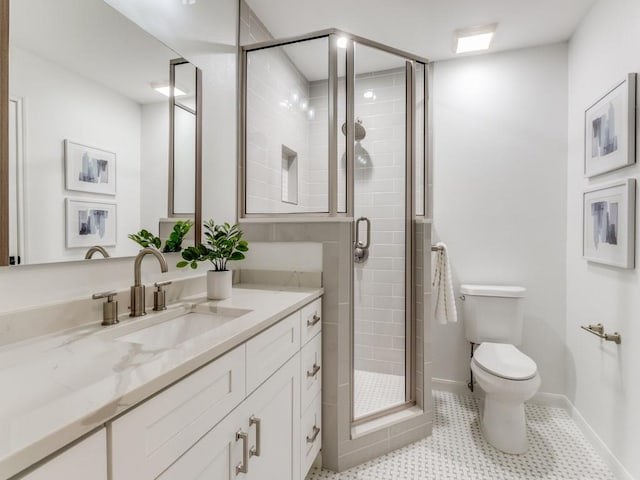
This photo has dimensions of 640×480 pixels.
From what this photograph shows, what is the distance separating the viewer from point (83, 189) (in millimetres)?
1066

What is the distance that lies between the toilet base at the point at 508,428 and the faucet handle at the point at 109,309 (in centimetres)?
202

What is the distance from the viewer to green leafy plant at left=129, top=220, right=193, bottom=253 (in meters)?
1.30

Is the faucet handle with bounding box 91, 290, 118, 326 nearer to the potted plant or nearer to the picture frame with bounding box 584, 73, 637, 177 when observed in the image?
the potted plant

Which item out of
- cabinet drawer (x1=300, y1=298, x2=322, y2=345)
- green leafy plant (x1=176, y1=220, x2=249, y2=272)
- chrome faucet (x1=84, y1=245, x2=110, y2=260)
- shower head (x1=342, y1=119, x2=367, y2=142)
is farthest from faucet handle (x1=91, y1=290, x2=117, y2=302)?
shower head (x1=342, y1=119, x2=367, y2=142)

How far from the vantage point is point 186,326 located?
129 cm

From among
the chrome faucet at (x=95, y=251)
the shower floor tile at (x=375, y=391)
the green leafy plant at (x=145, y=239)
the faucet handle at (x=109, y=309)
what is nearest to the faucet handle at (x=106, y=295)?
the faucet handle at (x=109, y=309)

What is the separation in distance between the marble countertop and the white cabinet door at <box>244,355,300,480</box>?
243mm

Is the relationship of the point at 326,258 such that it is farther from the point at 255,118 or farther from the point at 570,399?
the point at 570,399

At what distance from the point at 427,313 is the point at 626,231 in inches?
40.9

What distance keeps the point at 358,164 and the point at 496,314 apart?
4.64 ft

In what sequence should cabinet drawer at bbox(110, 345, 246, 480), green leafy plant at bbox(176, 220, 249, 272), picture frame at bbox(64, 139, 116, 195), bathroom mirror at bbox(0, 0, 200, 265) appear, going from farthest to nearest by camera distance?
green leafy plant at bbox(176, 220, 249, 272), picture frame at bbox(64, 139, 116, 195), bathroom mirror at bbox(0, 0, 200, 265), cabinet drawer at bbox(110, 345, 246, 480)

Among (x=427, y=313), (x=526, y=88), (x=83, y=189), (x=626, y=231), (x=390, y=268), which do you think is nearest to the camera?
(x=83, y=189)

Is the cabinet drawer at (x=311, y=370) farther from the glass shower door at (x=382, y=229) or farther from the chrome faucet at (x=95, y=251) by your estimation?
the chrome faucet at (x=95, y=251)

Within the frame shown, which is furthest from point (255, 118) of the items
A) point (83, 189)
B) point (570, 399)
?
point (570, 399)
